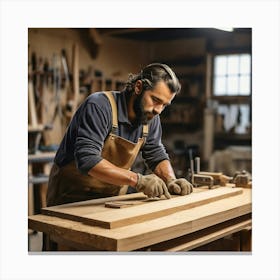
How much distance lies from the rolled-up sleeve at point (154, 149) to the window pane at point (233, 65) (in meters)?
0.81

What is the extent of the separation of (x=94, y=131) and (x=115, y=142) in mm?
170

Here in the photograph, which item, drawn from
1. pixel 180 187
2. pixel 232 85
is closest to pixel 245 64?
pixel 232 85

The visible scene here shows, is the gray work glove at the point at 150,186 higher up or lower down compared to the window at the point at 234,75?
lower down

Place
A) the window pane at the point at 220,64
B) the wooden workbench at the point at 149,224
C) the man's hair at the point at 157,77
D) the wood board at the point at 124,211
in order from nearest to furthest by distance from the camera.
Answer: the wooden workbench at the point at 149,224, the wood board at the point at 124,211, the man's hair at the point at 157,77, the window pane at the point at 220,64

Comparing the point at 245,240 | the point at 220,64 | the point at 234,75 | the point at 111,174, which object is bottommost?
the point at 245,240

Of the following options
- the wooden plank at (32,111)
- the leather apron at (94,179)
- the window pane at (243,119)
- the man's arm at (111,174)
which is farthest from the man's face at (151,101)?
the wooden plank at (32,111)

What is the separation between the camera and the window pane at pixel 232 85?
323cm

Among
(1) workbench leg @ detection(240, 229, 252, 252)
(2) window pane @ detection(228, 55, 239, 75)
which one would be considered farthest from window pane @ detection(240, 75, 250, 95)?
(1) workbench leg @ detection(240, 229, 252, 252)

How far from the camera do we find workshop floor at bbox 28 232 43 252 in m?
2.54

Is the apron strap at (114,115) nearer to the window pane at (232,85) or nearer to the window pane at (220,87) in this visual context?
the window pane at (232,85)

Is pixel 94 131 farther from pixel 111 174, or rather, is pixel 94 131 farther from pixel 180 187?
pixel 180 187

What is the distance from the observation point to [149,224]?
212 centimetres
